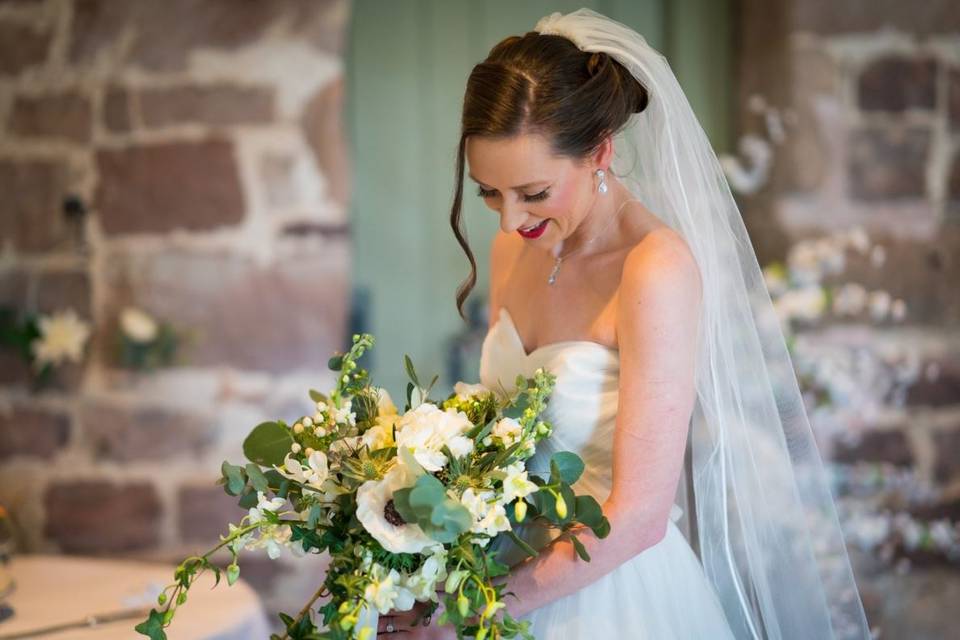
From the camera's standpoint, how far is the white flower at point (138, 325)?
2.94m

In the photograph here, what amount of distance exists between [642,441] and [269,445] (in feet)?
1.82

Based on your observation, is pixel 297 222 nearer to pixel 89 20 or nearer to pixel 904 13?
pixel 89 20

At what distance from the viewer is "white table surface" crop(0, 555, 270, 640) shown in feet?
5.80

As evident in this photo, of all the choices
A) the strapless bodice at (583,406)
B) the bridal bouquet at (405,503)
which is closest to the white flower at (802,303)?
the strapless bodice at (583,406)

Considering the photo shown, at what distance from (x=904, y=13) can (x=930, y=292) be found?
0.81 meters

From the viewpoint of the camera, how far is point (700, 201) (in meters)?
1.67

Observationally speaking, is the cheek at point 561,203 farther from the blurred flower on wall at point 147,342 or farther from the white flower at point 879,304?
the blurred flower on wall at point 147,342

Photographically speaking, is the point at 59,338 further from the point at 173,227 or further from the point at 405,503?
the point at 405,503

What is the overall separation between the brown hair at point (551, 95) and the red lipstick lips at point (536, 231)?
0.12 meters

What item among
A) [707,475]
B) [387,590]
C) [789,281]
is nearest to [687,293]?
[707,475]

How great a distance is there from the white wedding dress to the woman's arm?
0.11 meters

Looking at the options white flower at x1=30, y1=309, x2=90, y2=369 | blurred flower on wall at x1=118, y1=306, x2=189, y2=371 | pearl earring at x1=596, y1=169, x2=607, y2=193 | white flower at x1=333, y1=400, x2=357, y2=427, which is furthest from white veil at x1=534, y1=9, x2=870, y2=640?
white flower at x1=30, y1=309, x2=90, y2=369

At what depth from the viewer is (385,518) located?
50.4 inches

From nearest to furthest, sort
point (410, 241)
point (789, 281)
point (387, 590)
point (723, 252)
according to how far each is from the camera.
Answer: point (387, 590) → point (723, 252) → point (789, 281) → point (410, 241)
